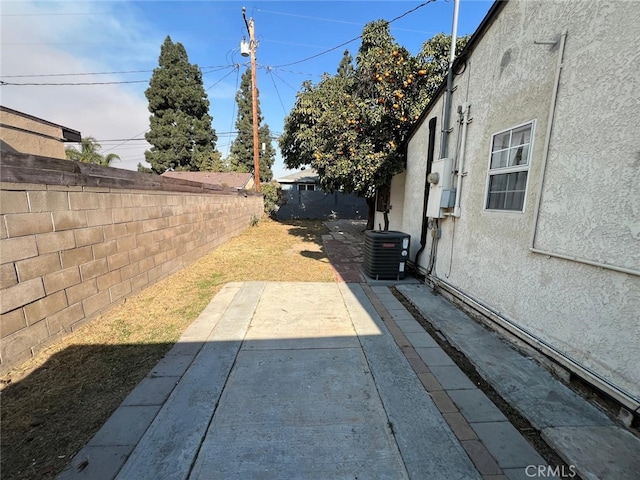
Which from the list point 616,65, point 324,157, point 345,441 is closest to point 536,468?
point 345,441

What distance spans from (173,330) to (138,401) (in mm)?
1265

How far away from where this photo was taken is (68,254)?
10.0 feet

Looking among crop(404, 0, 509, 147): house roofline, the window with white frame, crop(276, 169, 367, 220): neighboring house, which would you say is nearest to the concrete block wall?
the window with white frame

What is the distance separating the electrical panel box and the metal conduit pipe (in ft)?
4.65

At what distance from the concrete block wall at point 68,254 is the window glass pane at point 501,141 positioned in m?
5.41

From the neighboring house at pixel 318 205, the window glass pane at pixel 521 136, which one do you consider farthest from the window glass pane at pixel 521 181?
the neighboring house at pixel 318 205

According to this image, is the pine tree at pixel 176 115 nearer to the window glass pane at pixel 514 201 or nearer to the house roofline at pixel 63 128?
the house roofline at pixel 63 128

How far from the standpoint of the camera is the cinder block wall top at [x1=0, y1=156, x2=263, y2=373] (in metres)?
2.45

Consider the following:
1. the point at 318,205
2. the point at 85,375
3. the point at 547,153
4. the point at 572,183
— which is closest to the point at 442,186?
the point at 547,153

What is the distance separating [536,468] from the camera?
1.69m

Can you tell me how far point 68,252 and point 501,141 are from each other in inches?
218

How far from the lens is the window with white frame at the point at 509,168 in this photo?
3088 mm

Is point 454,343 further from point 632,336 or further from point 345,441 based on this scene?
point 345,441

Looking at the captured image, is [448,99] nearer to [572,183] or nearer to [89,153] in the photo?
[572,183]
